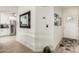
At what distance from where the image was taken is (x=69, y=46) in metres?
1.67

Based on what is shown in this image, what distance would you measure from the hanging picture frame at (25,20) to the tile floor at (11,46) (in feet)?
1.05

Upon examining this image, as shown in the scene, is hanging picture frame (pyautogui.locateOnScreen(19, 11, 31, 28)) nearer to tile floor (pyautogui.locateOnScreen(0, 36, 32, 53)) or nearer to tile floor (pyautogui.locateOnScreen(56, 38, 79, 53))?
tile floor (pyautogui.locateOnScreen(0, 36, 32, 53))

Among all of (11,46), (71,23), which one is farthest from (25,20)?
(71,23)

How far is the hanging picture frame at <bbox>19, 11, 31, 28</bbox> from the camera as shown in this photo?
1665mm

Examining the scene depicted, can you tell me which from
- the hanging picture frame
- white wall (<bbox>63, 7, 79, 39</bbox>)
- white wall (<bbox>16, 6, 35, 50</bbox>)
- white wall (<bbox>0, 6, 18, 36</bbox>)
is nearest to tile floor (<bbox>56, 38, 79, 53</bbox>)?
white wall (<bbox>63, 7, 79, 39</bbox>)

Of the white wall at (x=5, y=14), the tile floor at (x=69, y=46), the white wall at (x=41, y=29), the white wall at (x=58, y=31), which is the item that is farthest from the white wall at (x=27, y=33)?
the tile floor at (x=69, y=46)

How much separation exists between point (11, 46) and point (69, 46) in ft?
3.75

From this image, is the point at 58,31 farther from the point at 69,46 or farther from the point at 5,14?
the point at 5,14

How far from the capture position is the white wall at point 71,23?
1.65 metres

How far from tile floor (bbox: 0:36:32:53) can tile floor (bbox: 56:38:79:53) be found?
2.03 ft

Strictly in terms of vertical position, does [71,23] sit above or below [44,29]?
above

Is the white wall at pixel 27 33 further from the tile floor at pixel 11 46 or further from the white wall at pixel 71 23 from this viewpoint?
the white wall at pixel 71 23
